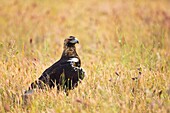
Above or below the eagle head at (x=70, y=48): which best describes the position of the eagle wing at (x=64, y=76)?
below

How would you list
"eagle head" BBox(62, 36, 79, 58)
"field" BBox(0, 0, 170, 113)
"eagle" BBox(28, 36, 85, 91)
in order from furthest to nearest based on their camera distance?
"eagle head" BBox(62, 36, 79, 58)
"eagle" BBox(28, 36, 85, 91)
"field" BBox(0, 0, 170, 113)

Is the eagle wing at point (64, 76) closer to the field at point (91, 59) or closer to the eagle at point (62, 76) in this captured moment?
the eagle at point (62, 76)

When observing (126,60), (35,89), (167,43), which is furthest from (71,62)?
(167,43)

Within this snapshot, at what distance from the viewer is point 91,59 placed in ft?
25.9

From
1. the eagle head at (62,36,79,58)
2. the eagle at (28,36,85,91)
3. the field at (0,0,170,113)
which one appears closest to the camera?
the field at (0,0,170,113)

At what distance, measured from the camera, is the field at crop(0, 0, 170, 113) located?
195 inches

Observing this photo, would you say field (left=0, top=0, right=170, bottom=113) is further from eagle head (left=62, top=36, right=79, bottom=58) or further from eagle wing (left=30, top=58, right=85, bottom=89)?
eagle head (left=62, top=36, right=79, bottom=58)

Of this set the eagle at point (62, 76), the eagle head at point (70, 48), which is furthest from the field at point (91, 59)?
the eagle head at point (70, 48)

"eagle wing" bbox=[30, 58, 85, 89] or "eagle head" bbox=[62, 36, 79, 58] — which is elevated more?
"eagle head" bbox=[62, 36, 79, 58]

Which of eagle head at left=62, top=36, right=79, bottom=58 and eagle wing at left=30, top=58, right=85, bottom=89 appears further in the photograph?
eagle head at left=62, top=36, right=79, bottom=58

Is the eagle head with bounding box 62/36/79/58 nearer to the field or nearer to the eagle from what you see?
the eagle

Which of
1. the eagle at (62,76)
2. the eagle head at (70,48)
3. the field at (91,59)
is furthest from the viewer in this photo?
the eagle head at (70,48)

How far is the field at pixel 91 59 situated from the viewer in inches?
195

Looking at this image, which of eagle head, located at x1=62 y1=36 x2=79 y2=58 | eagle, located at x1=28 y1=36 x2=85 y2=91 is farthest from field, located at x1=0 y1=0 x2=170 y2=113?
eagle head, located at x1=62 y1=36 x2=79 y2=58
